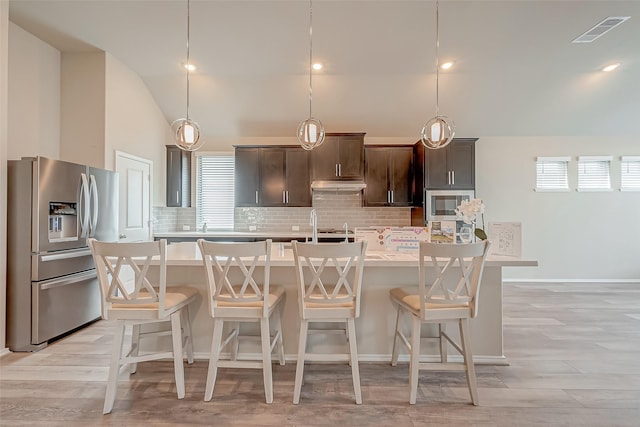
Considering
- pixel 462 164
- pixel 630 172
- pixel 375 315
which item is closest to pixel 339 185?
pixel 462 164

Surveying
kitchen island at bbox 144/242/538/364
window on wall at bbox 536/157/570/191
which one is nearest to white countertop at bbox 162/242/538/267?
kitchen island at bbox 144/242/538/364

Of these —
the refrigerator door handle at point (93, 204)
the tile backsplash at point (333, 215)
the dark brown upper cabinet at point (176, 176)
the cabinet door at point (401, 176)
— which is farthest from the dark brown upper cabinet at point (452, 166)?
the refrigerator door handle at point (93, 204)

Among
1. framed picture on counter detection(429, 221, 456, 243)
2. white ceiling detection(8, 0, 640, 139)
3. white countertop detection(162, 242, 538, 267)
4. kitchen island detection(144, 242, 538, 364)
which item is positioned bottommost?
kitchen island detection(144, 242, 538, 364)

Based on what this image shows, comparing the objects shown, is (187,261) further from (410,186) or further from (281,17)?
(410,186)

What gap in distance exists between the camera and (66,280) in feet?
10.3

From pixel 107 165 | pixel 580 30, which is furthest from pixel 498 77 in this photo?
pixel 107 165

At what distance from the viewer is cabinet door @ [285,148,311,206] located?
213 inches

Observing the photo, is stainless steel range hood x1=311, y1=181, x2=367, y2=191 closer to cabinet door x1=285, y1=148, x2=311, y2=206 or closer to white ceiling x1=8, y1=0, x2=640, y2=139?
cabinet door x1=285, y1=148, x2=311, y2=206

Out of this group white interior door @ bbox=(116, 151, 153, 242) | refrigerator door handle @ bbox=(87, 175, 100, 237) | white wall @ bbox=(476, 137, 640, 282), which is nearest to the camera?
refrigerator door handle @ bbox=(87, 175, 100, 237)

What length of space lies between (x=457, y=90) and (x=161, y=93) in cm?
454

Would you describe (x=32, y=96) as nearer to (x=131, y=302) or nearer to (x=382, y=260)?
(x=131, y=302)

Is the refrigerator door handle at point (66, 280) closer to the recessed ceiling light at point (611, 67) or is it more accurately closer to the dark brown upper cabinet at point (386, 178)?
the dark brown upper cabinet at point (386, 178)

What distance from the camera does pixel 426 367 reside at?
2096 mm

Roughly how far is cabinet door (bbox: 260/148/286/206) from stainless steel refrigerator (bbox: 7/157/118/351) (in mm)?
2484
